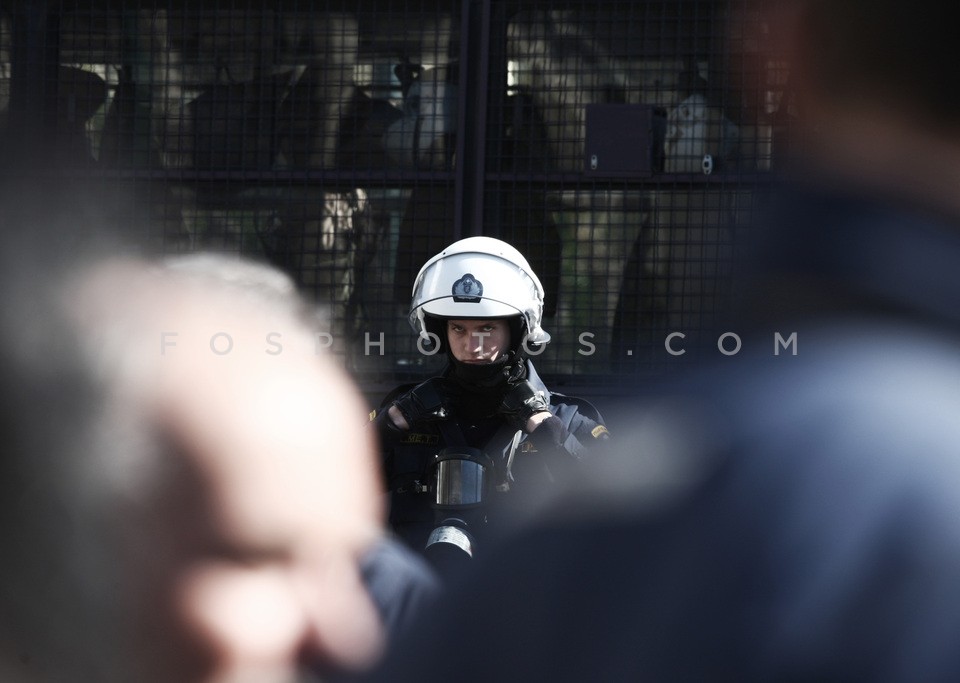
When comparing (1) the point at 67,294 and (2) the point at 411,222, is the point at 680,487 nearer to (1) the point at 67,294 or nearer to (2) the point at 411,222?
(2) the point at 411,222

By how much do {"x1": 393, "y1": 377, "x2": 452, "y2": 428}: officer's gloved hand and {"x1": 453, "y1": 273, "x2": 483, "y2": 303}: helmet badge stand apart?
256 millimetres

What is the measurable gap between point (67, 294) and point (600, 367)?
2079mm

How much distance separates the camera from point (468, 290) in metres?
3.83

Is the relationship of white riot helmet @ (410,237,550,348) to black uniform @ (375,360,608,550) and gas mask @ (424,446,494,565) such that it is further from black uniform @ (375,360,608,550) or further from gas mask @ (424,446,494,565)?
gas mask @ (424,446,494,565)

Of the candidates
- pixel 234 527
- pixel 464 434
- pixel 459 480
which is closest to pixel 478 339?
pixel 464 434

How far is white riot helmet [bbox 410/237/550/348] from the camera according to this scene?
3826 mm

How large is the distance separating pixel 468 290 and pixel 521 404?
0.35 metres

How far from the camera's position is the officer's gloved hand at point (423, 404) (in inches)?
149

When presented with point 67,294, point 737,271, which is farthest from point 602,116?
point 737,271

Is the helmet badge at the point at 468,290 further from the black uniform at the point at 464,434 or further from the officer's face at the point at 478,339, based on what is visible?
the black uniform at the point at 464,434

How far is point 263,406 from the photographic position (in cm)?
155

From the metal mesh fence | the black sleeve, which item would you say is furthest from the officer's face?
the metal mesh fence

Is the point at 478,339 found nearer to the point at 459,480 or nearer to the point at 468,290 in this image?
the point at 468,290

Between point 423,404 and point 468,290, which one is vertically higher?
point 468,290
